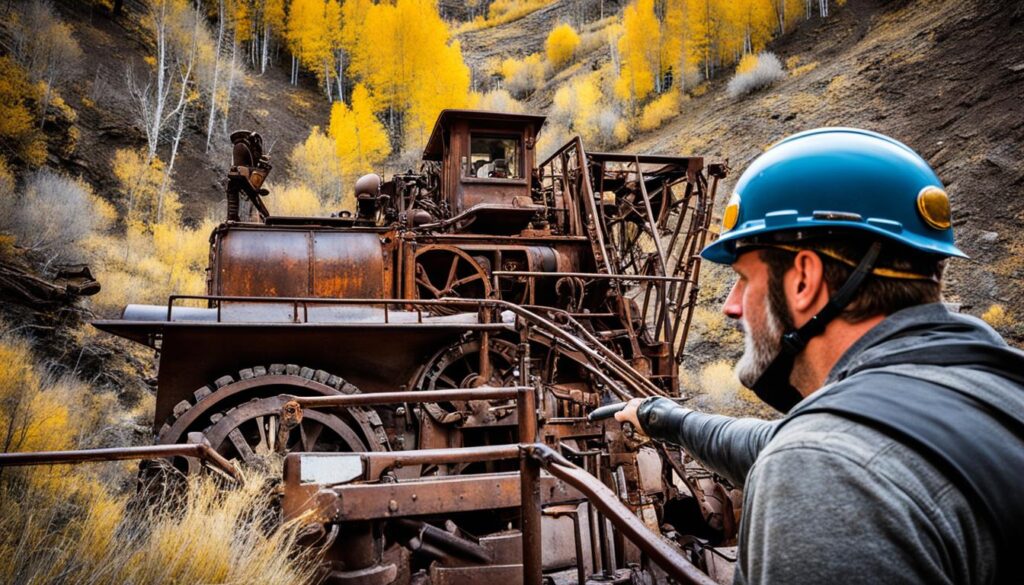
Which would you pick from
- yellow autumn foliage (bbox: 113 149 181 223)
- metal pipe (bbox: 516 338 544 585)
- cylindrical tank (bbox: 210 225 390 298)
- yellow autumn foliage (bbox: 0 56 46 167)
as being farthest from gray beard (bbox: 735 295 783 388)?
yellow autumn foliage (bbox: 113 149 181 223)

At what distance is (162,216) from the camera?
74.9 feet

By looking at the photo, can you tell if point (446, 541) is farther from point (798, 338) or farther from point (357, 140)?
point (357, 140)

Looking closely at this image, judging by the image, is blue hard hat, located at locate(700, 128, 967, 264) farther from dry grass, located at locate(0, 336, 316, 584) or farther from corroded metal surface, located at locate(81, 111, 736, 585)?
dry grass, located at locate(0, 336, 316, 584)

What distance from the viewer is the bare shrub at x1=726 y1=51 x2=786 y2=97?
25.7m

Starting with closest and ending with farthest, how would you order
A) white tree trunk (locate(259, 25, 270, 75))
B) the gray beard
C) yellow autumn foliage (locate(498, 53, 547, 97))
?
the gray beard → white tree trunk (locate(259, 25, 270, 75)) → yellow autumn foliage (locate(498, 53, 547, 97))

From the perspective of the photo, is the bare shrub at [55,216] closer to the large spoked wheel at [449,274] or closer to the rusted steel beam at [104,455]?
the large spoked wheel at [449,274]

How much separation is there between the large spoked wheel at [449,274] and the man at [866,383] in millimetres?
6873

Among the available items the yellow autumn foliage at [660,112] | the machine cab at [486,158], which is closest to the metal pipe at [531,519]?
the machine cab at [486,158]

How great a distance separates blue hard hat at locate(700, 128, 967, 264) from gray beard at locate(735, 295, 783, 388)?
0.64 feet

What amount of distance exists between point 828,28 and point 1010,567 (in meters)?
31.8

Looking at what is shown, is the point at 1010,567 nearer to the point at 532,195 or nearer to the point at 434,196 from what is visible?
the point at 532,195

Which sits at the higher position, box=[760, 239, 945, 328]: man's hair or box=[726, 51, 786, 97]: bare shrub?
box=[726, 51, 786, 97]: bare shrub

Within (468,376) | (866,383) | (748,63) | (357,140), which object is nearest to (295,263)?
(468,376)

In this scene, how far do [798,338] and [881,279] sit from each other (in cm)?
21
